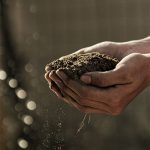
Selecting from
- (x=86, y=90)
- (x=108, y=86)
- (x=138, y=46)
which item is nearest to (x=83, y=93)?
(x=86, y=90)

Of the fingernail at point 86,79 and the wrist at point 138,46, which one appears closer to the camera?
the fingernail at point 86,79

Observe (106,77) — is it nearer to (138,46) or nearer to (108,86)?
(108,86)

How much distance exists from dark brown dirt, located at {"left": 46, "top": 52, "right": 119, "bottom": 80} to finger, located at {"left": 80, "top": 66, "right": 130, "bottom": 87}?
0.04 metres

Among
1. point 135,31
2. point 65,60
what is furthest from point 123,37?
point 65,60

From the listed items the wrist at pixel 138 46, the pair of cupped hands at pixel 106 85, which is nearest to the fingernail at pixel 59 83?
the pair of cupped hands at pixel 106 85

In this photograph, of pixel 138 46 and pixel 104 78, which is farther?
pixel 138 46

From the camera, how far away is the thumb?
1.90 meters

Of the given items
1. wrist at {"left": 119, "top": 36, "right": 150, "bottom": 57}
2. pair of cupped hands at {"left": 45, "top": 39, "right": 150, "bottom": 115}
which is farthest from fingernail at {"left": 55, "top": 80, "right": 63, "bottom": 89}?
wrist at {"left": 119, "top": 36, "right": 150, "bottom": 57}

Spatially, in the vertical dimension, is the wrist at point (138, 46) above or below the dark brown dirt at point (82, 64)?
below

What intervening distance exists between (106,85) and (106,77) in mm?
45

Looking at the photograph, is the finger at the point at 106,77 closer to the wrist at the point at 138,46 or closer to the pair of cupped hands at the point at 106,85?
the pair of cupped hands at the point at 106,85

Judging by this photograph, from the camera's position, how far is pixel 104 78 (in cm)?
192

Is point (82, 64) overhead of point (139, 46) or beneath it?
overhead

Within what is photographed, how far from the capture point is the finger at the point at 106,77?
1.91 m
